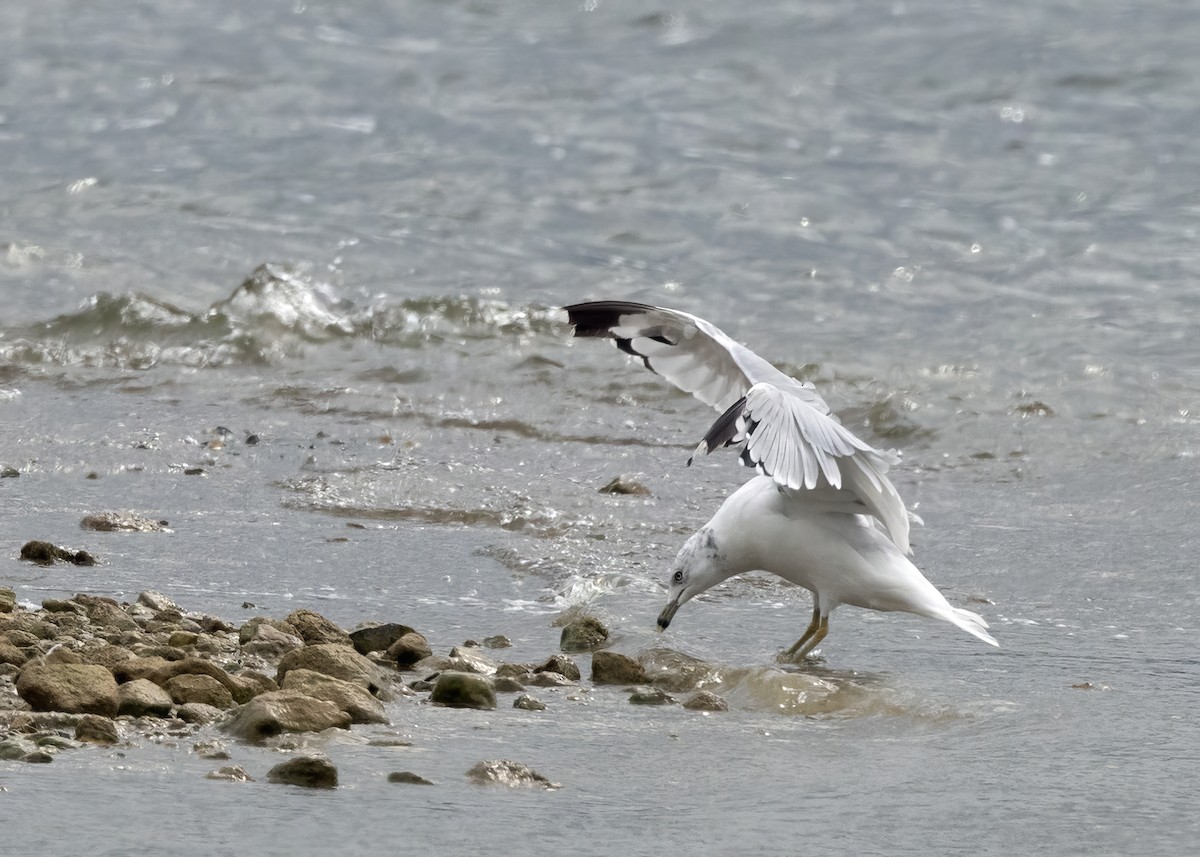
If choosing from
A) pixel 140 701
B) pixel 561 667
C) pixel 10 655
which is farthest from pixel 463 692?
pixel 10 655

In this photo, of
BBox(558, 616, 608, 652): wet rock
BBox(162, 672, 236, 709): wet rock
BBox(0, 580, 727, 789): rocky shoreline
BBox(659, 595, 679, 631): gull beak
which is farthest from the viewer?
BBox(659, 595, 679, 631): gull beak

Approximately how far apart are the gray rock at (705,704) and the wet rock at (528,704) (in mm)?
367

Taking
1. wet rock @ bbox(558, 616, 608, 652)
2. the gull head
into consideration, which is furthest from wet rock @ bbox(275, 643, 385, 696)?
the gull head

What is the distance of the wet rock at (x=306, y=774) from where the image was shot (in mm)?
3172

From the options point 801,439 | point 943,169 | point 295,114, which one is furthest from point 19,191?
point 801,439

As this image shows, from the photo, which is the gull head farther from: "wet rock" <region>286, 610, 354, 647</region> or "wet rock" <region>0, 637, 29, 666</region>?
"wet rock" <region>0, 637, 29, 666</region>

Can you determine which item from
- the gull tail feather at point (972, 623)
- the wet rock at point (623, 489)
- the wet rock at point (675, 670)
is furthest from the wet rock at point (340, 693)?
the wet rock at point (623, 489)

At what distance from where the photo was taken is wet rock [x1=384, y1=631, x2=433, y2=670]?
14.5 feet

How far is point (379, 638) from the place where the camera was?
448cm

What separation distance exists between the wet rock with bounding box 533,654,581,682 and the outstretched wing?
2.08 ft

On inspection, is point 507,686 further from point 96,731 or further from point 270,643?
point 96,731

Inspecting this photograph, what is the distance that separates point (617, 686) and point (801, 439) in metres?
0.81

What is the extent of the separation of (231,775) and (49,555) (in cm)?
232

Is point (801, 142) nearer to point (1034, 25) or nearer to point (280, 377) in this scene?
point (1034, 25)
